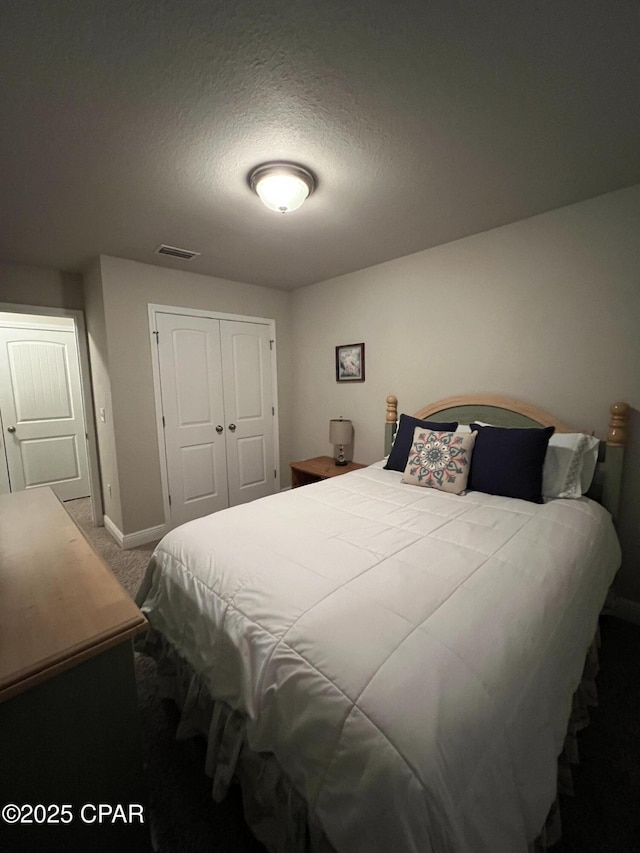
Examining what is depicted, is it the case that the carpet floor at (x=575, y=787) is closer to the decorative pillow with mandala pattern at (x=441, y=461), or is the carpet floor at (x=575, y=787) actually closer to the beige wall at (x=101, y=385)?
the decorative pillow with mandala pattern at (x=441, y=461)

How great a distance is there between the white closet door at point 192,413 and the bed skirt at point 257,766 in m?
1.92

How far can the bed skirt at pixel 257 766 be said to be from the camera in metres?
0.87

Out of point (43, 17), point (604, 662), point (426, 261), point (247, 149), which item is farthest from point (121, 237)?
point (604, 662)

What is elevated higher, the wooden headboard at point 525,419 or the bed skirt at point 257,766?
the wooden headboard at point 525,419

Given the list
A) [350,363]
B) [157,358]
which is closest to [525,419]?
[350,363]

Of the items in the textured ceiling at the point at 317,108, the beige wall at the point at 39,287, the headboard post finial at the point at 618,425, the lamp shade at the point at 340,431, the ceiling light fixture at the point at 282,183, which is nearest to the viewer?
the textured ceiling at the point at 317,108

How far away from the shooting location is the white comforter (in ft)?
2.20

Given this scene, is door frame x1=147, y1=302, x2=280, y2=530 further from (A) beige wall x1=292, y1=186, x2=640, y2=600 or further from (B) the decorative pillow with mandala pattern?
(B) the decorative pillow with mandala pattern

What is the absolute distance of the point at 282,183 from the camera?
167 centimetres

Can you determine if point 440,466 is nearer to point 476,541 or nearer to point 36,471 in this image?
point 476,541

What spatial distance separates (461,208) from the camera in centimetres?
205

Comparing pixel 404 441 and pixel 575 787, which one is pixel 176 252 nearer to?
pixel 404 441

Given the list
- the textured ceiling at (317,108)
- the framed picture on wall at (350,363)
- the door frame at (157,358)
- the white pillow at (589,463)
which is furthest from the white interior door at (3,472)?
the white pillow at (589,463)

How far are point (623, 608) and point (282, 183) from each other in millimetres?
3026
